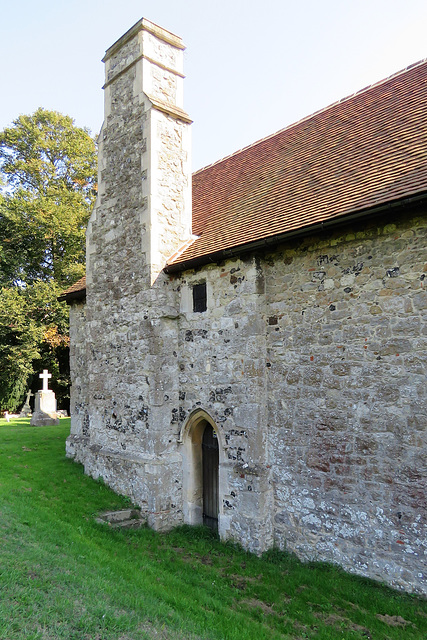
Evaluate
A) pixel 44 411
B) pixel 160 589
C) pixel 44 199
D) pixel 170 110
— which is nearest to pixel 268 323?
pixel 160 589

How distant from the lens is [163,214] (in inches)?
351

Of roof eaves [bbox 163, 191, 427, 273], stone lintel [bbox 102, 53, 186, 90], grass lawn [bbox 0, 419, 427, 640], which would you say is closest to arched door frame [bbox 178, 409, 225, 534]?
grass lawn [bbox 0, 419, 427, 640]

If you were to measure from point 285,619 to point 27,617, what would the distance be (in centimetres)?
294

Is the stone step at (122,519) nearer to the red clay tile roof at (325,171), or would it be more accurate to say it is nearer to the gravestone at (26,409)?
the red clay tile roof at (325,171)

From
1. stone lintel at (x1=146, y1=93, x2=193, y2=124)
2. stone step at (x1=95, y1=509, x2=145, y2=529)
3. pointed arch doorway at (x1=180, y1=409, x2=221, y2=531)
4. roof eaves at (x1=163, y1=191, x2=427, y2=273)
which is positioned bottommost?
stone step at (x1=95, y1=509, x2=145, y2=529)

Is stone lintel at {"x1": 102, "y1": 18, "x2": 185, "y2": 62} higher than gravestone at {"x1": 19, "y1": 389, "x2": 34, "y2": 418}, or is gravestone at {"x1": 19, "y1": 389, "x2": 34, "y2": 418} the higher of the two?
stone lintel at {"x1": 102, "y1": 18, "x2": 185, "y2": 62}

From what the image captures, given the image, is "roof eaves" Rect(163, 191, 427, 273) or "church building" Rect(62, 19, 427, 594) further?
"church building" Rect(62, 19, 427, 594)

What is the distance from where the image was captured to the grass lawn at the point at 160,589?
13.2 ft

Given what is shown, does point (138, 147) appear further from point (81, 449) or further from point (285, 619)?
point (285, 619)

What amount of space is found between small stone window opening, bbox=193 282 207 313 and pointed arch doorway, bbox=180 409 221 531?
76.0 inches

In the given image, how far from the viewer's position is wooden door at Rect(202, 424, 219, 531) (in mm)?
8227

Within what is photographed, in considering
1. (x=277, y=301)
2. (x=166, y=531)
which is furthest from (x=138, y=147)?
(x=166, y=531)

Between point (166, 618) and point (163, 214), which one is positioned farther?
point (163, 214)

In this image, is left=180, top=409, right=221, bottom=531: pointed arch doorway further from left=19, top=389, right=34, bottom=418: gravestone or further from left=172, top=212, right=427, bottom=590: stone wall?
left=19, top=389, right=34, bottom=418: gravestone
